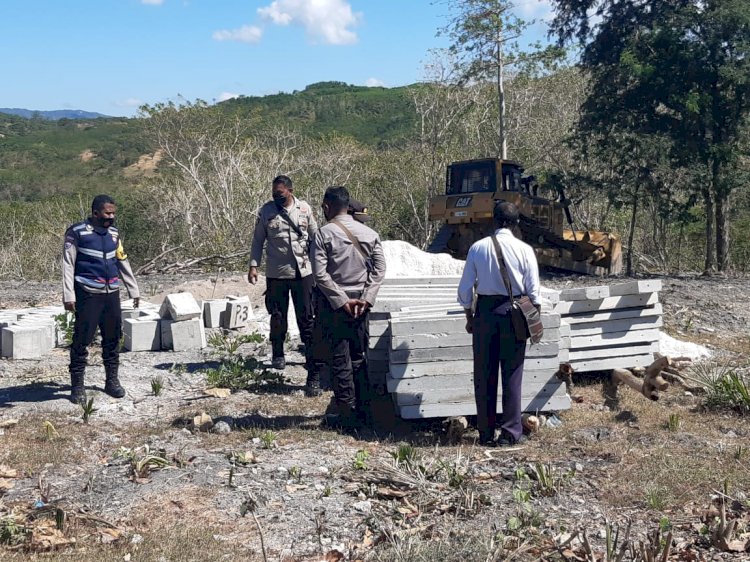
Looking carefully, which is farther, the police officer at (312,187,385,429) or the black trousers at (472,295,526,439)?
the police officer at (312,187,385,429)

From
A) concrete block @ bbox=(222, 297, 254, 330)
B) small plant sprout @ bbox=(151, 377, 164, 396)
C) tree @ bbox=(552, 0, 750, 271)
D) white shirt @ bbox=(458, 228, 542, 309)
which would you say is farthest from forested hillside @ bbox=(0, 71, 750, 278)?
white shirt @ bbox=(458, 228, 542, 309)

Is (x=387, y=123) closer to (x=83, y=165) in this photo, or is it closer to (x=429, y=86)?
(x=83, y=165)

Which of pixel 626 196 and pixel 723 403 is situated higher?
pixel 626 196

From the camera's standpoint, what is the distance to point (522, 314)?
17.9 ft

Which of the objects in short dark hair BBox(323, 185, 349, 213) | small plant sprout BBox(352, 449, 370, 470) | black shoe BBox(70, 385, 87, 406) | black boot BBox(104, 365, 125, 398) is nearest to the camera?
small plant sprout BBox(352, 449, 370, 470)

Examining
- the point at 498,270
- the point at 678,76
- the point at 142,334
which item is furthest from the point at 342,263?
the point at 678,76

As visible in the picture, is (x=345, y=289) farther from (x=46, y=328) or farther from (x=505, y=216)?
(x=46, y=328)

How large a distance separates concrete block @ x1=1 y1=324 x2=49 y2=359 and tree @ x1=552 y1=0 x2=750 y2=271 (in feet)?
42.5

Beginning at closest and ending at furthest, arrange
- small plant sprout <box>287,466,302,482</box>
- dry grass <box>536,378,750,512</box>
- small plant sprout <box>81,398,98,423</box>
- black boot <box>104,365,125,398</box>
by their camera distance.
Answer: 1. dry grass <box>536,378,750,512</box>
2. small plant sprout <box>287,466,302,482</box>
3. small plant sprout <box>81,398,98,423</box>
4. black boot <box>104,365,125,398</box>

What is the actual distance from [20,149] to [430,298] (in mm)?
74964

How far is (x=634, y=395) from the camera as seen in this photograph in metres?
7.17

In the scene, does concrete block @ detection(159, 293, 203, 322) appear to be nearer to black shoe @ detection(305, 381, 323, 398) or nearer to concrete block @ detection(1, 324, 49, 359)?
concrete block @ detection(1, 324, 49, 359)

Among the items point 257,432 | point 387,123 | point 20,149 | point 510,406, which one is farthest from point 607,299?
point 20,149

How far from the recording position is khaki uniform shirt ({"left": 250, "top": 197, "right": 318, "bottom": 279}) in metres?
7.24
